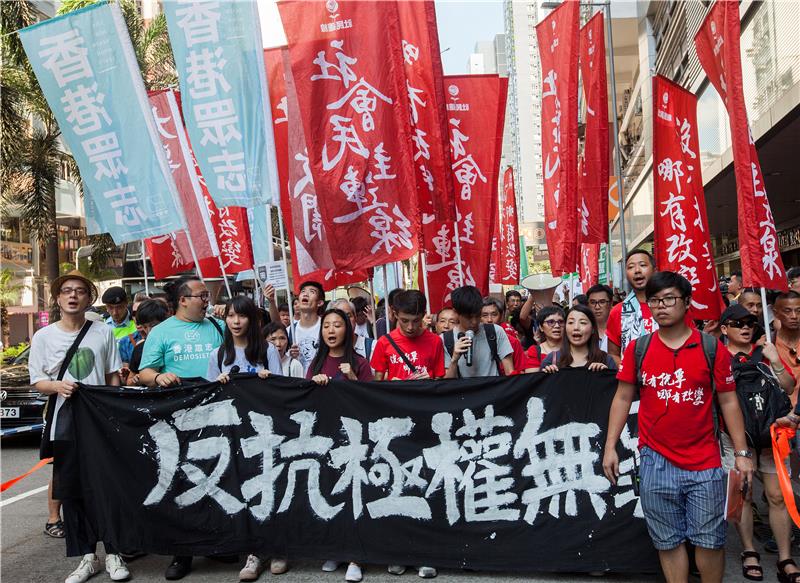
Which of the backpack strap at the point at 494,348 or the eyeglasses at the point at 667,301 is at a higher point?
the eyeglasses at the point at 667,301

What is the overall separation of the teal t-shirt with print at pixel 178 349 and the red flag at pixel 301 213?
6.49ft

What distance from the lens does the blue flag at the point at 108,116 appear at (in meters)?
6.58

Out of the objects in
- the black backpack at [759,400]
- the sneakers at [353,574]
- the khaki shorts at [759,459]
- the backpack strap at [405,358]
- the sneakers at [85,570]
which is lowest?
the sneakers at [353,574]

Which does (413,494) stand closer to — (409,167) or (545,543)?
(545,543)

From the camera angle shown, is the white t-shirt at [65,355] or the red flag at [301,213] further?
the red flag at [301,213]

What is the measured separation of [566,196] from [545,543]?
4.47 meters

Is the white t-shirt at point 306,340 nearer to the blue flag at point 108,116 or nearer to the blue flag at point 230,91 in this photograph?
the blue flag at point 230,91

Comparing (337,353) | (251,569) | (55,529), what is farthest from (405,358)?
(55,529)

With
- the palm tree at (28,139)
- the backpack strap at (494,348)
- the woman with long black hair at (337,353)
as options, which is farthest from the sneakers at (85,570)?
the palm tree at (28,139)

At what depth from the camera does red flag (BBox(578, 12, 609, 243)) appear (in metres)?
8.76

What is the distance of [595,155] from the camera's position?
8875 mm

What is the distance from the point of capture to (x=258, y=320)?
5309 mm

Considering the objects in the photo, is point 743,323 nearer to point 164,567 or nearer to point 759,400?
point 759,400

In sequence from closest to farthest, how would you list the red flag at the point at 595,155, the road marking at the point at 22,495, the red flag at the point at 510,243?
the road marking at the point at 22,495 → the red flag at the point at 595,155 → the red flag at the point at 510,243
